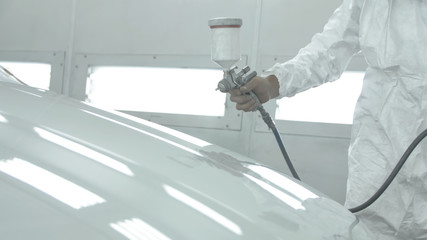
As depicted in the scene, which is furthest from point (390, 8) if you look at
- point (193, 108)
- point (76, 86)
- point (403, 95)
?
point (76, 86)

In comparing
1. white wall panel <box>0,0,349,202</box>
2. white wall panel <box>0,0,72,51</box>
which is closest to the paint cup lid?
white wall panel <box>0,0,349,202</box>

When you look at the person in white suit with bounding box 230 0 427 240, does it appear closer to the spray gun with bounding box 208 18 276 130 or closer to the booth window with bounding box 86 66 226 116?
the spray gun with bounding box 208 18 276 130

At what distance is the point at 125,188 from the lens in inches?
23.4

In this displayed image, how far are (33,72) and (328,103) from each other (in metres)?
1.67

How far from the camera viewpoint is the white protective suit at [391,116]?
3.90 ft

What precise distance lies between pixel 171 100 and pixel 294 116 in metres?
0.65

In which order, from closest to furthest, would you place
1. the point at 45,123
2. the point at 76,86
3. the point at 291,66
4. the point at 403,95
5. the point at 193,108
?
the point at 45,123 → the point at 403,95 → the point at 291,66 → the point at 193,108 → the point at 76,86

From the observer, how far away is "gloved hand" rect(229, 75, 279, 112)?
1279mm

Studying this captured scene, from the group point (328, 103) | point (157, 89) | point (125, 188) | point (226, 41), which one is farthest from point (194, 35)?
point (125, 188)

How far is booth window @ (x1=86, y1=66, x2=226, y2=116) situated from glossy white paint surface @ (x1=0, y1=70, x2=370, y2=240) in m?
1.51

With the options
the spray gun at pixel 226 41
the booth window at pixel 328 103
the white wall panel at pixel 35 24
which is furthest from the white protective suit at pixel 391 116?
the white wall panel at pixel 35 24

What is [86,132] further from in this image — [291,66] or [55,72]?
[55,72]

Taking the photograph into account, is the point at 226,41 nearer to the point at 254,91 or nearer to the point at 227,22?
the point at 227,22

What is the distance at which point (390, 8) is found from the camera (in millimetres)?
1256
